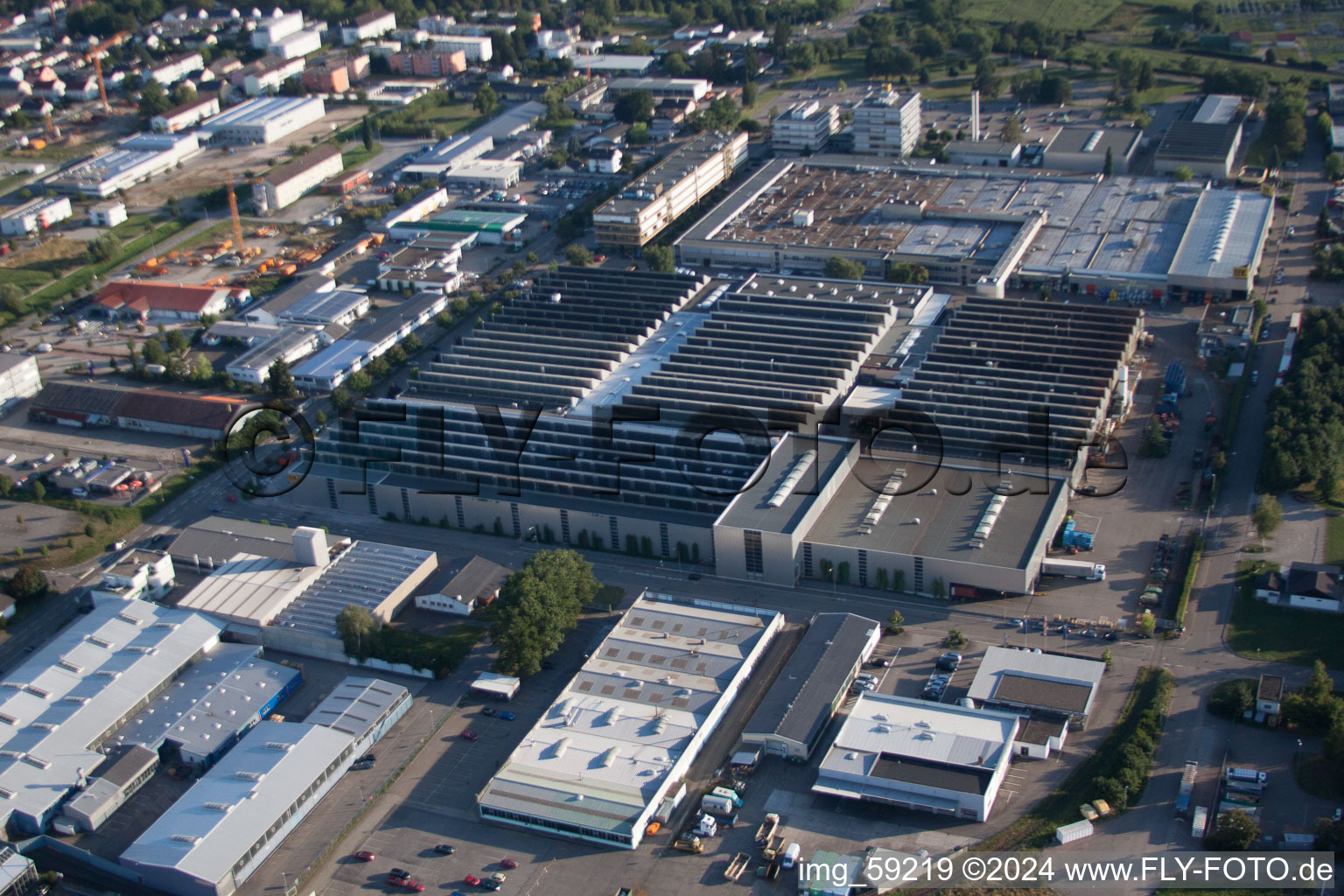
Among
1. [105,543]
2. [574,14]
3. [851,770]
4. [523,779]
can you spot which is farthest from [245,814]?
[574,14]

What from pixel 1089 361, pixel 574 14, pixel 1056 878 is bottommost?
pixel 1056 878

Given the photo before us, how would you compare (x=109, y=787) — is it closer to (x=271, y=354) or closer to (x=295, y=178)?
(x=271, y=354)

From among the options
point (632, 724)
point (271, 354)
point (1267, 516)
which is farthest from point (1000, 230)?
point (632, 724)

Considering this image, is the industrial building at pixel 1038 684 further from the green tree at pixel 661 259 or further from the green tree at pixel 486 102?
the green tree at pixel 486 102

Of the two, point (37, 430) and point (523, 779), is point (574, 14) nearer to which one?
point (37, 430)

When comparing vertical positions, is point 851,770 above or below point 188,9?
below
